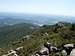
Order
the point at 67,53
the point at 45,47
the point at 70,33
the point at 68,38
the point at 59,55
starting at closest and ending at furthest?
1. the point at 59,55
2. the point at 67,53
3. the point at 45,47
4. the point at 68,38
5. the point at 70,33

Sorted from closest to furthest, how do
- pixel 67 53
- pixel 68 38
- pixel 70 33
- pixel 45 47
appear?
1. pixel 67 53
2. pixel 45 47
3. pixel 68 38
4. pixel 70 33

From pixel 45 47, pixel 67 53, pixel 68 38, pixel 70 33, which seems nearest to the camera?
pixel 67 53

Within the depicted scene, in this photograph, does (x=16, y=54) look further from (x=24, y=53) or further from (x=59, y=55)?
(x=59, y=55)

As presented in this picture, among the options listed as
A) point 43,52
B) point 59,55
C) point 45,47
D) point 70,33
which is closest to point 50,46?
point 45,47

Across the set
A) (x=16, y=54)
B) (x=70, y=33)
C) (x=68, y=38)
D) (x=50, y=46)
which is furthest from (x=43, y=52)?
(x=70, y=33)

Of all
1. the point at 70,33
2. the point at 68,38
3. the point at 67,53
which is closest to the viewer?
the point at 67,53

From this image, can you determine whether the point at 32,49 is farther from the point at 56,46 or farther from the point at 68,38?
the point at 68,38

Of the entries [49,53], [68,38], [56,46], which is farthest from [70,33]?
[49,53]

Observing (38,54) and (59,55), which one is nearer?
(59,55)

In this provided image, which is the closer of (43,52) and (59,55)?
(59,55)
